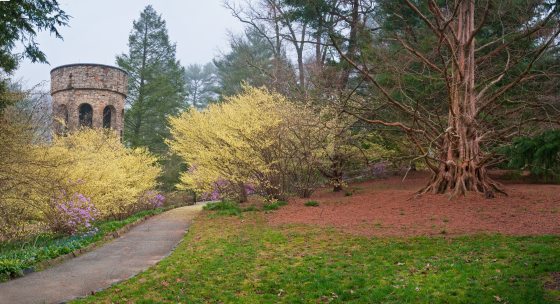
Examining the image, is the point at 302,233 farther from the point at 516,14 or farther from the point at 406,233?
the point at 516,14

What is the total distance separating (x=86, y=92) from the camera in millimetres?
26750

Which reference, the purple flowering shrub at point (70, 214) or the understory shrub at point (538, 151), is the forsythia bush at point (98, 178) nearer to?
the purple flowering shrub at point (70, 214)

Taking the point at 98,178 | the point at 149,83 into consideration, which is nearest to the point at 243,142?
the point at 98,178

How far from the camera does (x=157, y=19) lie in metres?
35.9

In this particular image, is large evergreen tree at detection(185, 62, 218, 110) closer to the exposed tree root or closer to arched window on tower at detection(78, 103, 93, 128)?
arched window on tower at detection(78, 103, 93, 128)

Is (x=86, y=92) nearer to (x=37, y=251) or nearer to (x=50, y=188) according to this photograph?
(x=50, y=188)

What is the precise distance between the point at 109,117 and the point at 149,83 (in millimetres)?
5426

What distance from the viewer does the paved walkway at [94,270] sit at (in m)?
5.93

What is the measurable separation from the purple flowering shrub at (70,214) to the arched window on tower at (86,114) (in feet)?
54.3

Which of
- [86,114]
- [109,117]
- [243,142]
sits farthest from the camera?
[109,117]

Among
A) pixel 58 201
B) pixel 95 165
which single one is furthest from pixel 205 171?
pixel 58 201

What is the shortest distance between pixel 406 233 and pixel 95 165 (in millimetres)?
9214

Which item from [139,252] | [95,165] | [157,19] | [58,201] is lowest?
[139,252]

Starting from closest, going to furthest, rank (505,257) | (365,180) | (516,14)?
(505,257) < (516,14) < (365,180)
